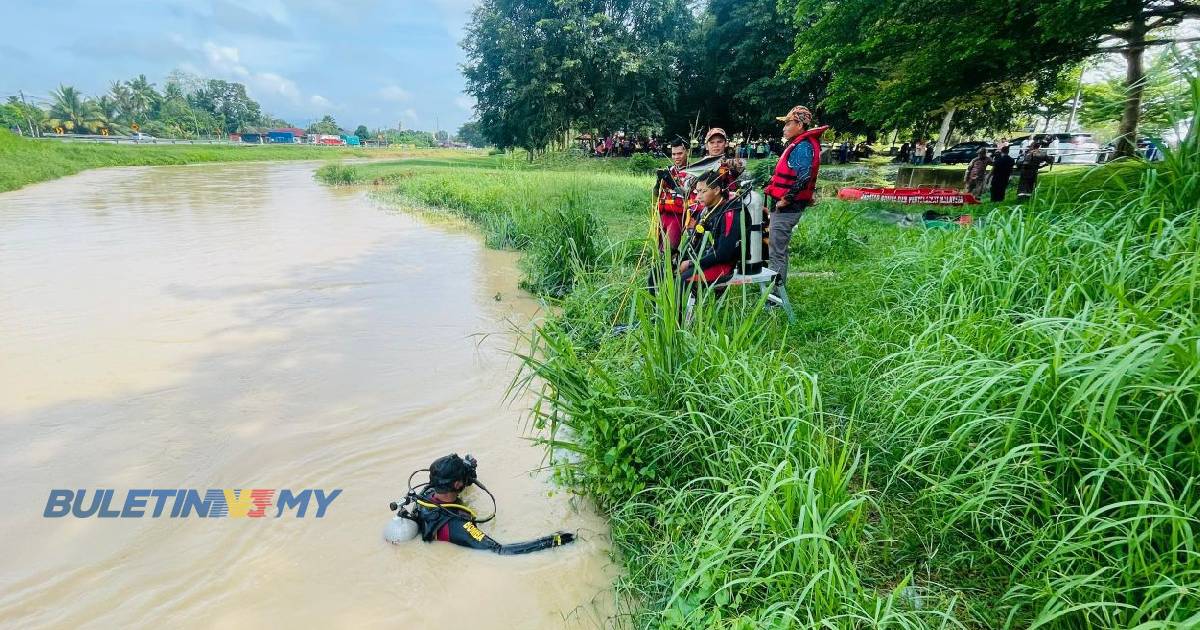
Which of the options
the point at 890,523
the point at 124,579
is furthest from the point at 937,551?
the point at 124,579

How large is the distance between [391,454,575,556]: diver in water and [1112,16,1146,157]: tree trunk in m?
3.72

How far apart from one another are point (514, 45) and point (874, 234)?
22628 millimetres

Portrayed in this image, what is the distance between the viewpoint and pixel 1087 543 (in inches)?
61.5

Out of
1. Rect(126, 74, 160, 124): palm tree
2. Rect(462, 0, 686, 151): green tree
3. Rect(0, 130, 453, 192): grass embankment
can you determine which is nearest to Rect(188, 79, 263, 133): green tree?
Rect(126, 74, 160, 124): palm tree

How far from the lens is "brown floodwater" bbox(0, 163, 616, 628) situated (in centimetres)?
237

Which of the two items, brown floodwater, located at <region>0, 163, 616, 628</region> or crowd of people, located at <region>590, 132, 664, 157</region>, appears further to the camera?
crowd of people, located at <region>590, 132, 664, 157</region>

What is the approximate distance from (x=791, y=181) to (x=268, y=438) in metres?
4.38

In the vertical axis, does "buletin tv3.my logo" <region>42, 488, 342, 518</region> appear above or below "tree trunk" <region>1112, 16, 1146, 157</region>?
below

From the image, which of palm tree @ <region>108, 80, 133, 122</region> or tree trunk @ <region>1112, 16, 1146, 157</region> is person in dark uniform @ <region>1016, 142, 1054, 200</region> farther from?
palm tree @ <region>108, 80, 133, 122</region>

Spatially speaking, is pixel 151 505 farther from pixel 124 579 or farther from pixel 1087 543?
pixel 1087 543

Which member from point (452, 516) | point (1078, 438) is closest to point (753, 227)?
point (1078, 438)

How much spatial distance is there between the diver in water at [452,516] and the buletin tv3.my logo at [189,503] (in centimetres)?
58

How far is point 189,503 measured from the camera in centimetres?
298

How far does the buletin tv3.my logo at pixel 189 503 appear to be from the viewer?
9.52ft
